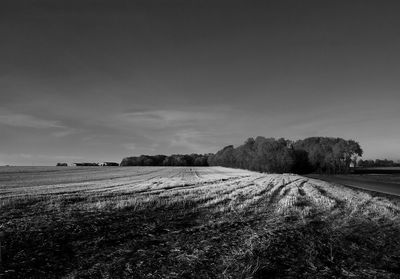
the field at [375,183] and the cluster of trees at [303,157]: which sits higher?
the cluster of trees at [303,157]

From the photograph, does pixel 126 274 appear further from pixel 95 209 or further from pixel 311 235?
pixel 95 209

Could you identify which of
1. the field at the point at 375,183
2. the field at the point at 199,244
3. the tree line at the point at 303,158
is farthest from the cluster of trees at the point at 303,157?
the field at the point at 199,244

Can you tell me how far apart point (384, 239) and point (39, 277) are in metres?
9.03

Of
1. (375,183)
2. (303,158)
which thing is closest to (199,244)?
(375,183)

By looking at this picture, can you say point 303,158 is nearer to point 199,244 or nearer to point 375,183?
point 375,183

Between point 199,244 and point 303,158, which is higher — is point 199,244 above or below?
below

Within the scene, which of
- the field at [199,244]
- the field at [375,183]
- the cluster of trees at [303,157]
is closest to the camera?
the field at [199,244]

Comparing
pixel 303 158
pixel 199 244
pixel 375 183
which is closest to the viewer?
pixel 199 244

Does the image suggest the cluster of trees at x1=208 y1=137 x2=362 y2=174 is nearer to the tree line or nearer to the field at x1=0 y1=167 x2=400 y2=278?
the tree line

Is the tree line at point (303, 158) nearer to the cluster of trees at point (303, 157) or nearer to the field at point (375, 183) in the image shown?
the cluster of trees at point (303, 157)

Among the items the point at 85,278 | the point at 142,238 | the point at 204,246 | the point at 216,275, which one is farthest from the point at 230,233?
the point at 85,278

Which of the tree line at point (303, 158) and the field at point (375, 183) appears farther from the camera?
the tree line at point (303, 158)

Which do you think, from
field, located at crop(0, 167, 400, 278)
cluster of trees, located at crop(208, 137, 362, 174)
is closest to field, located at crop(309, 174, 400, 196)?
field, located at crop(0, 167, 400, 278)

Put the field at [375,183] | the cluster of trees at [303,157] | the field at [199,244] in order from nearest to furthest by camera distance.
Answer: the field at [199,244] → the field at [375,183] → the cluster of trees at [303,157]
